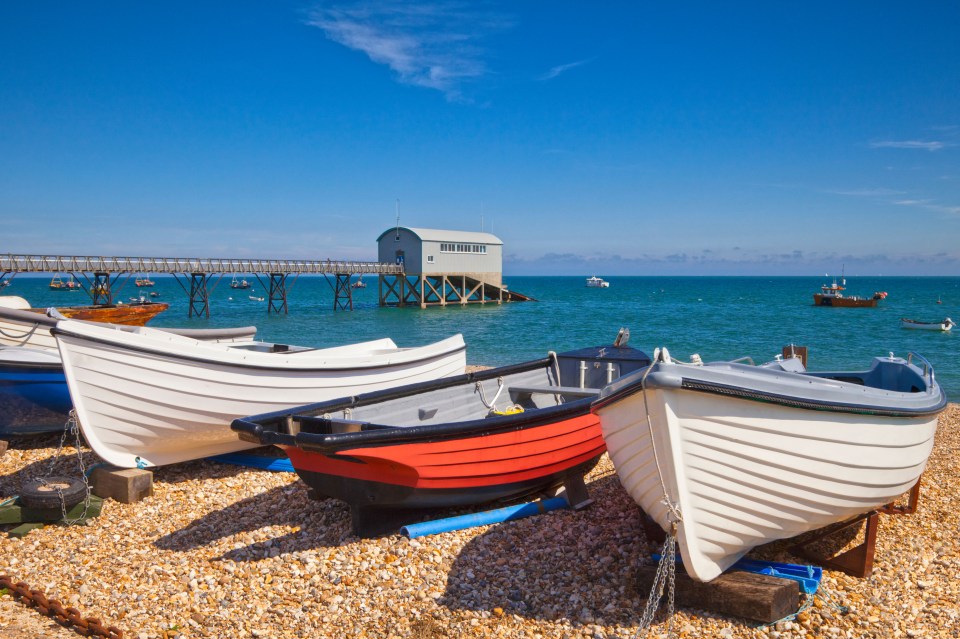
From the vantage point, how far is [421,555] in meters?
6.04

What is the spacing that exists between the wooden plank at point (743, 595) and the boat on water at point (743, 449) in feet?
0.48

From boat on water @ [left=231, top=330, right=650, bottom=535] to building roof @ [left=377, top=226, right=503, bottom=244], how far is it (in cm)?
3879

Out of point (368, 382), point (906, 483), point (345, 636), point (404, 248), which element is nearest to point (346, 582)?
point (345, 636)

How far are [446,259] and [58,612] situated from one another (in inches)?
1687

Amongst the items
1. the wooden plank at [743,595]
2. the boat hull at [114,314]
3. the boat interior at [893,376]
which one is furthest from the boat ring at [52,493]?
the boat hull at [114,314]

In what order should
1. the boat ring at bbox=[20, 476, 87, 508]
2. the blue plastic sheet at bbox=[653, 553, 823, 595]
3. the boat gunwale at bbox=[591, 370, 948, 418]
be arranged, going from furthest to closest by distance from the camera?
the boat ring at bbox=[20, 476, 87, 508], the blue plastic sheet at bbox=[653, 553, 823, 595], the boat gunwale at bbox=[591, 370, 948, 418]

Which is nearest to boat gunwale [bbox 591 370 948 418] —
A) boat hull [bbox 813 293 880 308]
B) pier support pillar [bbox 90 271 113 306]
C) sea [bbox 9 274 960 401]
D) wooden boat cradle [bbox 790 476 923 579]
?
wooden boat cradle [bbox 790 476 923 579]

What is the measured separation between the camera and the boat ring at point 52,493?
22.4ft

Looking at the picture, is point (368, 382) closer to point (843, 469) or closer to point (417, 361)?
point (417, 361)

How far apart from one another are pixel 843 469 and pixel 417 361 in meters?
6.57

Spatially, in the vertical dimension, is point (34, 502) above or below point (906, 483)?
below

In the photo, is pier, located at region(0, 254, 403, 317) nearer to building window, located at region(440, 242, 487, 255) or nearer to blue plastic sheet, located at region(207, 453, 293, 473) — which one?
building window, located at region(440, 242, 487, 255)

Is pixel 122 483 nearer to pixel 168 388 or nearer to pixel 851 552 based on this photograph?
pixel 168 388

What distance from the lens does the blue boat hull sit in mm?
9305
